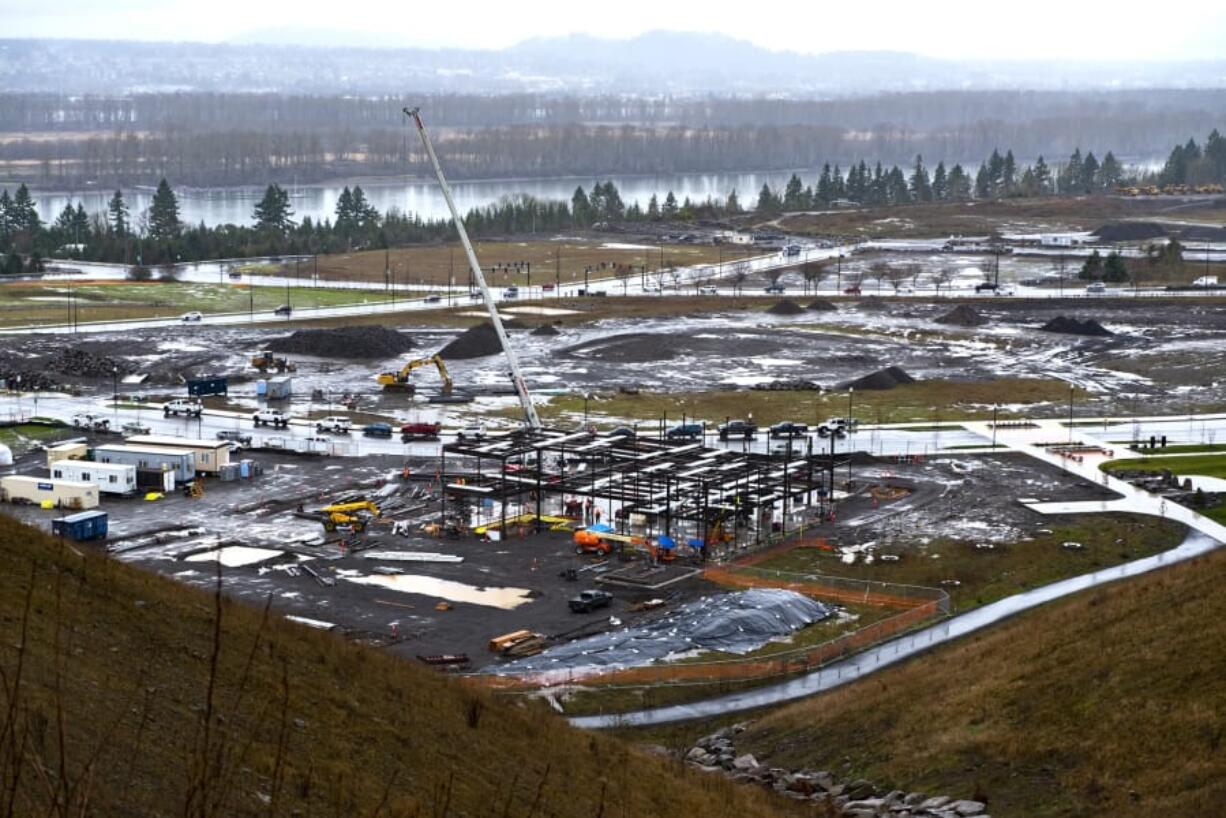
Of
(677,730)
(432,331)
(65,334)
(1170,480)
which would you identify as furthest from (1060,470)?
(65,334)

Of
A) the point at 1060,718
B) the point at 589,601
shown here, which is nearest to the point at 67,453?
the point at 589,601

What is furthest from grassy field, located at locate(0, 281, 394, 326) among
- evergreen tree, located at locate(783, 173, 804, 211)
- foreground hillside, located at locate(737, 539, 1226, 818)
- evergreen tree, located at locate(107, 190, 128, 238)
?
foreground hillside, located at locate(737, 539, 1226, 818)

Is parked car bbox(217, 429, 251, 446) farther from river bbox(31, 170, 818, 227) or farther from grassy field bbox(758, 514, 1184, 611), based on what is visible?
river bbox(31, 170, 818, 227)

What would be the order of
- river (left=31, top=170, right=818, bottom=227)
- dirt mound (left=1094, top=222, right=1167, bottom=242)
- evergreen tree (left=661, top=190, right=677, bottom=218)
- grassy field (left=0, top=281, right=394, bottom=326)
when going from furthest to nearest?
river (left=31, top=170, right=818, bottom=227) → evergreen tree (left=661, top=190, right=677, bottom=218) → dirt mound (left=1094, top=222, right=1167, bottom=242) → grassy field (left=0, top=281, right=394, bottom=326)

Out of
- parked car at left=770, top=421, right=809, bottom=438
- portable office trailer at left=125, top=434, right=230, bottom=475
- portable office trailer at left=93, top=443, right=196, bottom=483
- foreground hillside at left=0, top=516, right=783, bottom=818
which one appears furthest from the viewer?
parked car at left=770, top=421, right=809, bottom=438

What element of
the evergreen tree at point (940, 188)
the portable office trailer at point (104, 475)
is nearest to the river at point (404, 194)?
the evergreen tree at point (940, 188)

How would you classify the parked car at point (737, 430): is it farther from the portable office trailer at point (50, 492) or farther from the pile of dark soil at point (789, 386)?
the portable office trailer at point (50, 492)

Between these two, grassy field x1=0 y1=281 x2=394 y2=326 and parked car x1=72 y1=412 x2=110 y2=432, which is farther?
grassy field x1=0 y1=281 x2=394 y2=326

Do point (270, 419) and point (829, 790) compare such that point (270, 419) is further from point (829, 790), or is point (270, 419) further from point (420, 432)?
point (829, 790)
